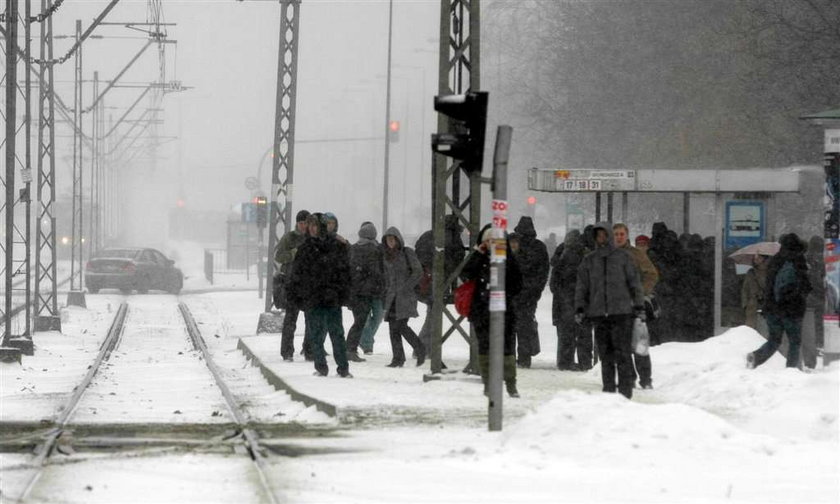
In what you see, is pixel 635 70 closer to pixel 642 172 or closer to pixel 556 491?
pixel 642 172

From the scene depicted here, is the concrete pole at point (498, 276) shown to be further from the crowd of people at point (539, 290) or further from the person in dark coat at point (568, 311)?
the person in dark coat at point (568, 311)

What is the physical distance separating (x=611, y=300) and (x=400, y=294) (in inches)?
240

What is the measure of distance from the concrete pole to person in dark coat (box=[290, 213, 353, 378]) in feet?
19.4

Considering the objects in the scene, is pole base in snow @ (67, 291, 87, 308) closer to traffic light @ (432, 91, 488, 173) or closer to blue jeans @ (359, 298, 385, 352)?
blue jeans @ (359, 298, 385, 352)

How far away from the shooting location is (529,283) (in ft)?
72.3

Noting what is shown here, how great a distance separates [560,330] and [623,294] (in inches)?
232

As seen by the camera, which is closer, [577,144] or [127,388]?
[127,388]

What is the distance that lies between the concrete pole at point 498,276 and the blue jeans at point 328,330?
6003 mm

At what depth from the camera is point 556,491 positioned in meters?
11.0

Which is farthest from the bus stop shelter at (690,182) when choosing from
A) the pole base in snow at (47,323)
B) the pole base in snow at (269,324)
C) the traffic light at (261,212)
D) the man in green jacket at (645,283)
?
the traffic light at (261,212)

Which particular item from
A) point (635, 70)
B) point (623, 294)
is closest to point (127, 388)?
point (623, 294)

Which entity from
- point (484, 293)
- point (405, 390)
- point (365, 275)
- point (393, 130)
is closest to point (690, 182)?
point (365, 275)

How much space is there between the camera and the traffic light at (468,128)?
13.7 m

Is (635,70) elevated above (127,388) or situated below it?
above
